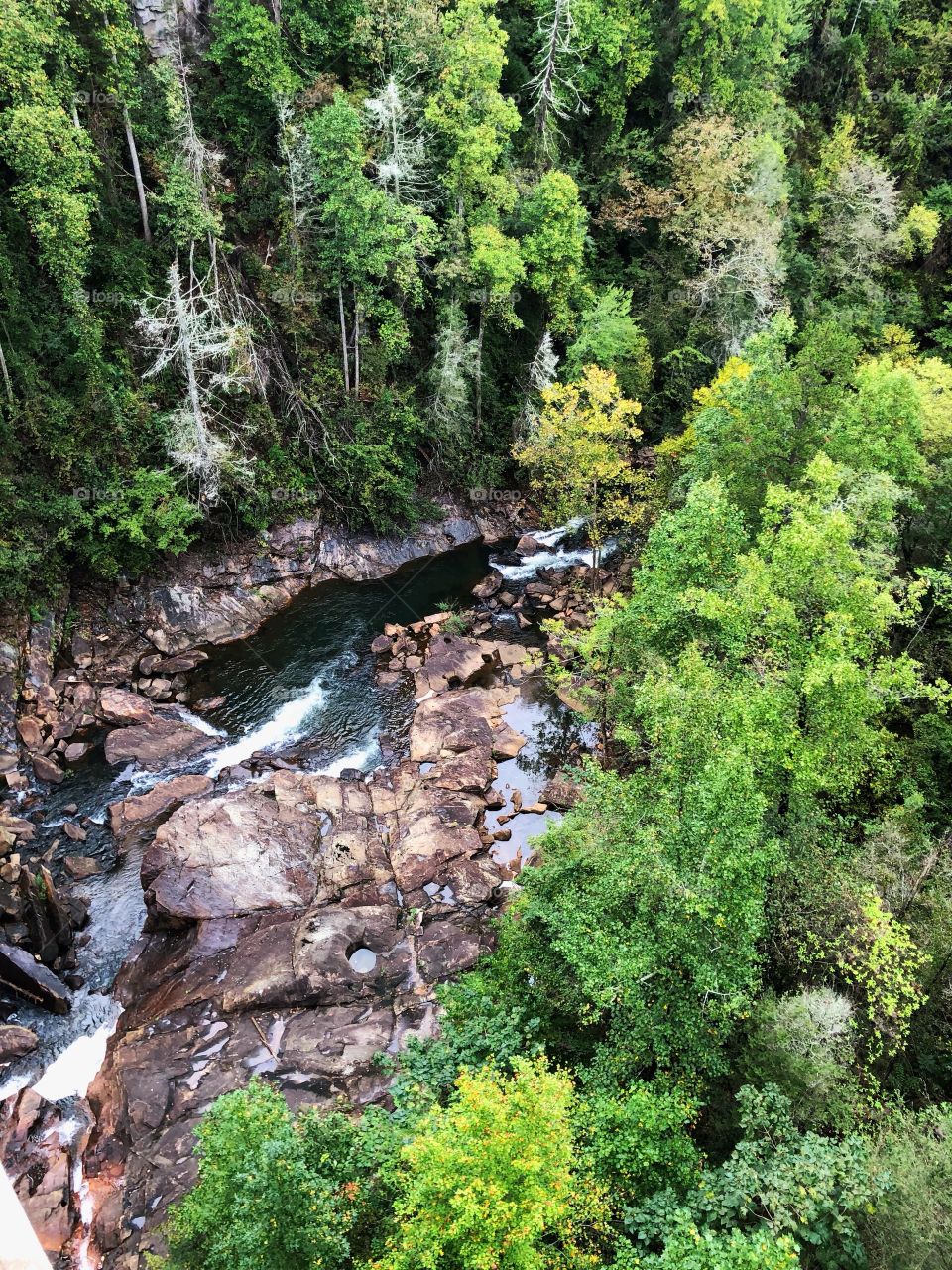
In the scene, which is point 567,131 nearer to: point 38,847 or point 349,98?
point 349,98

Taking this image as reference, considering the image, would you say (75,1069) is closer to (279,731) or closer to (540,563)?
(279,731)

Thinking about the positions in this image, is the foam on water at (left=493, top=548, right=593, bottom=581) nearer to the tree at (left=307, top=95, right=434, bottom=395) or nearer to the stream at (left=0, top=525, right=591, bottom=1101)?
the stream at (left=0, top=525, right=591, bottom=1101)

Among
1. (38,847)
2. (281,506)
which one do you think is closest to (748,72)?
(281,506)

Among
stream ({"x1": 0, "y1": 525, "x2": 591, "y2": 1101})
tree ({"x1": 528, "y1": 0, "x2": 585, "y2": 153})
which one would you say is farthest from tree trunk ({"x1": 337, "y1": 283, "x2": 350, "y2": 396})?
tree ({"x1": 528, "y1": 0, "x2": 585, "y2": 153})

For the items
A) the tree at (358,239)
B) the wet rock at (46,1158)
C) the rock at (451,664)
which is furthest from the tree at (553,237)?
the wet rock at (46,1158)

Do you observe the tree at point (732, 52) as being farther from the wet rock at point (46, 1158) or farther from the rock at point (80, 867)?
the wet rock at point (46, 1158)

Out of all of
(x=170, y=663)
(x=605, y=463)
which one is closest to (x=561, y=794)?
(x=605, y=463)
